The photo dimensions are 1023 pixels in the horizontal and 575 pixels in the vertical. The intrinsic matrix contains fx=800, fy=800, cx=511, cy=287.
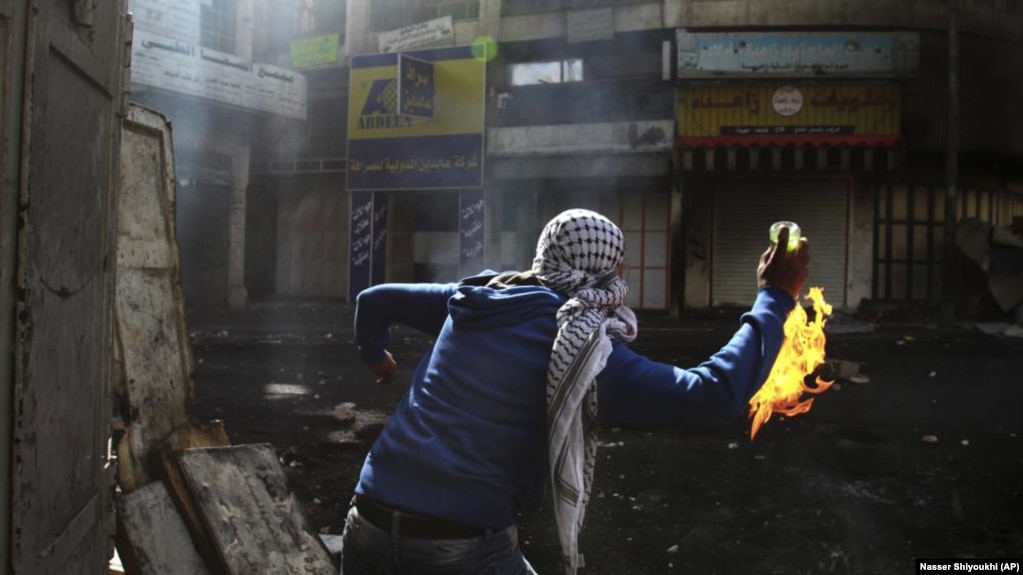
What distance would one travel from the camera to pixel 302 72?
2041 cm

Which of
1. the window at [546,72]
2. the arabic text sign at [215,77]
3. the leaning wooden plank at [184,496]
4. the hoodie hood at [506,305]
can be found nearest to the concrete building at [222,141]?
the arabic text sign at [215,77]

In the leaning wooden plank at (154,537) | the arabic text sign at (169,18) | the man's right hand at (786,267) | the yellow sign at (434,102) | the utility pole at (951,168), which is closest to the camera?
the man's right hand at (786,267)

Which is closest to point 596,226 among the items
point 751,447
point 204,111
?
point 751,447

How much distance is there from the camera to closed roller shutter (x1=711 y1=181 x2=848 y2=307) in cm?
1612

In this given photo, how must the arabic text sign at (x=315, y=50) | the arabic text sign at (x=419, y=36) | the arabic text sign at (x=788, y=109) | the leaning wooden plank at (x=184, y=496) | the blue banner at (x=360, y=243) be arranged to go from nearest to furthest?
the leaning wooden plank at (x=184, y=496)
the arabic text sign at (x=788, y=109)
the arabic text sign at (x=419, y=36)
the blue banner at (x=360, y=243)
the arabic text sign at (x=315, y=50)

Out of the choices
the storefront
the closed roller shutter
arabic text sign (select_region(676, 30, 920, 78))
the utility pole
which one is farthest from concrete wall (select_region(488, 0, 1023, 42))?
the closed roller shutter

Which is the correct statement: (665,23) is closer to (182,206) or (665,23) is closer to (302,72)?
(302,72)

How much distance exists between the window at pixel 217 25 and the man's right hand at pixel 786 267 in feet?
59.0

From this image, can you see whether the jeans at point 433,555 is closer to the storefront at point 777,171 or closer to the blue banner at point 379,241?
the storefront at point 777,171

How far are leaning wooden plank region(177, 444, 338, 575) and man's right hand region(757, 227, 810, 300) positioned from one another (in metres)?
2.00

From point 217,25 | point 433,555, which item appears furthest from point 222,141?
point 433,555

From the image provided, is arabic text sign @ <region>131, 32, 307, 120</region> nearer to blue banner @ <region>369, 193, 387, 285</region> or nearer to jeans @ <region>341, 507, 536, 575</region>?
blue banner @ <region>369, 193, 387, 285</region>

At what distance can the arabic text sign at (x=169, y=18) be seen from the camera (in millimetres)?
14805

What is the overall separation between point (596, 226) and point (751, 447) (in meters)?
4.55
